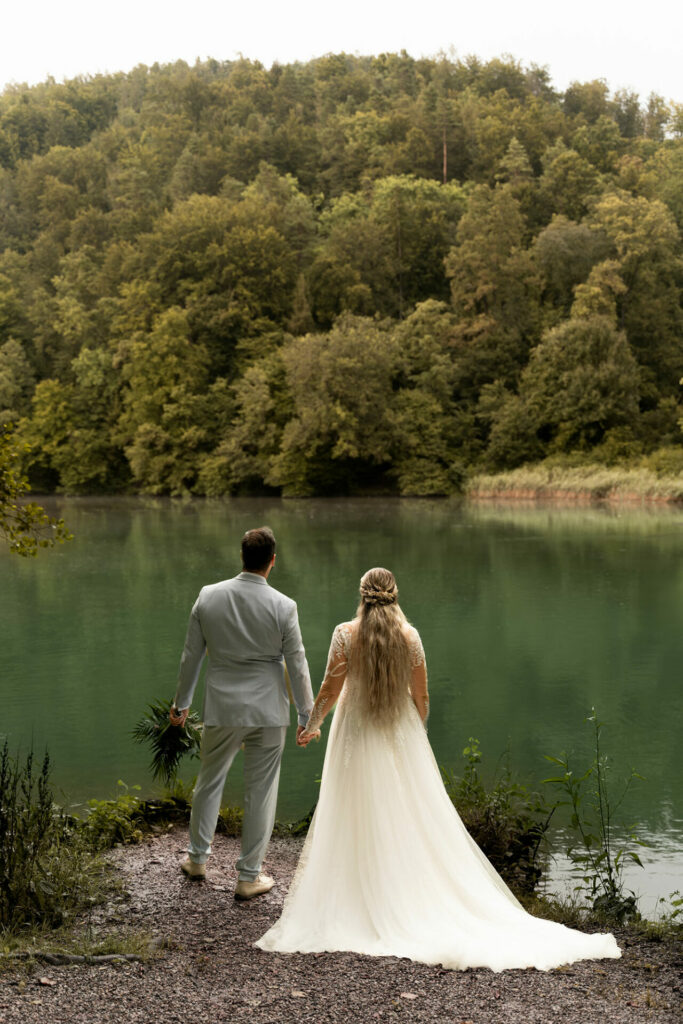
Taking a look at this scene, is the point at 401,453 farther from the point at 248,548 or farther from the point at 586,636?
the point at 248,548

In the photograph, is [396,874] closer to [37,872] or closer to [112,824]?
[37,872]

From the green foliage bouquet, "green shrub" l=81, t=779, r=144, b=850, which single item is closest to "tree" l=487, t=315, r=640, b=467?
the green foliage bouquet

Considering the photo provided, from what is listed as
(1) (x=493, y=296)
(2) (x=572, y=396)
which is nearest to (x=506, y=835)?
(2) (x=572, y=396)

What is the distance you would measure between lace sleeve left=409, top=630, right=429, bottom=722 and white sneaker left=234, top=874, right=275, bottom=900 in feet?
3.69

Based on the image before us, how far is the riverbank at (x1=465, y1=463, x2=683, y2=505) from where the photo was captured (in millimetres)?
46625

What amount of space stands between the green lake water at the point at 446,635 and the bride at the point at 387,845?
83.9 inches

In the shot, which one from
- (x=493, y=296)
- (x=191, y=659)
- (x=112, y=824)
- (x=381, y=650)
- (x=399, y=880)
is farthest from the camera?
(x=493, y=296)

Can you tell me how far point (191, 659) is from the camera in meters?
5.12

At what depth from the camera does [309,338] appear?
2146 inches

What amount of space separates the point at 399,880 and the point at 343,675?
2.99 feet

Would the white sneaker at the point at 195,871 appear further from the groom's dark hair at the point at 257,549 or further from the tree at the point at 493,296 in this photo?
the tree at the point at 493,296

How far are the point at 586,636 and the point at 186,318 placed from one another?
155ft

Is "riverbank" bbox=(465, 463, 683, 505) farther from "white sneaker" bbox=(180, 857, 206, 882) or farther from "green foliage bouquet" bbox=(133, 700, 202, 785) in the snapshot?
"white sneaker" bbox=(180, 857, 206, 882)

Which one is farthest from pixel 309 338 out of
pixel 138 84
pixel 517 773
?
pixel 138 84
